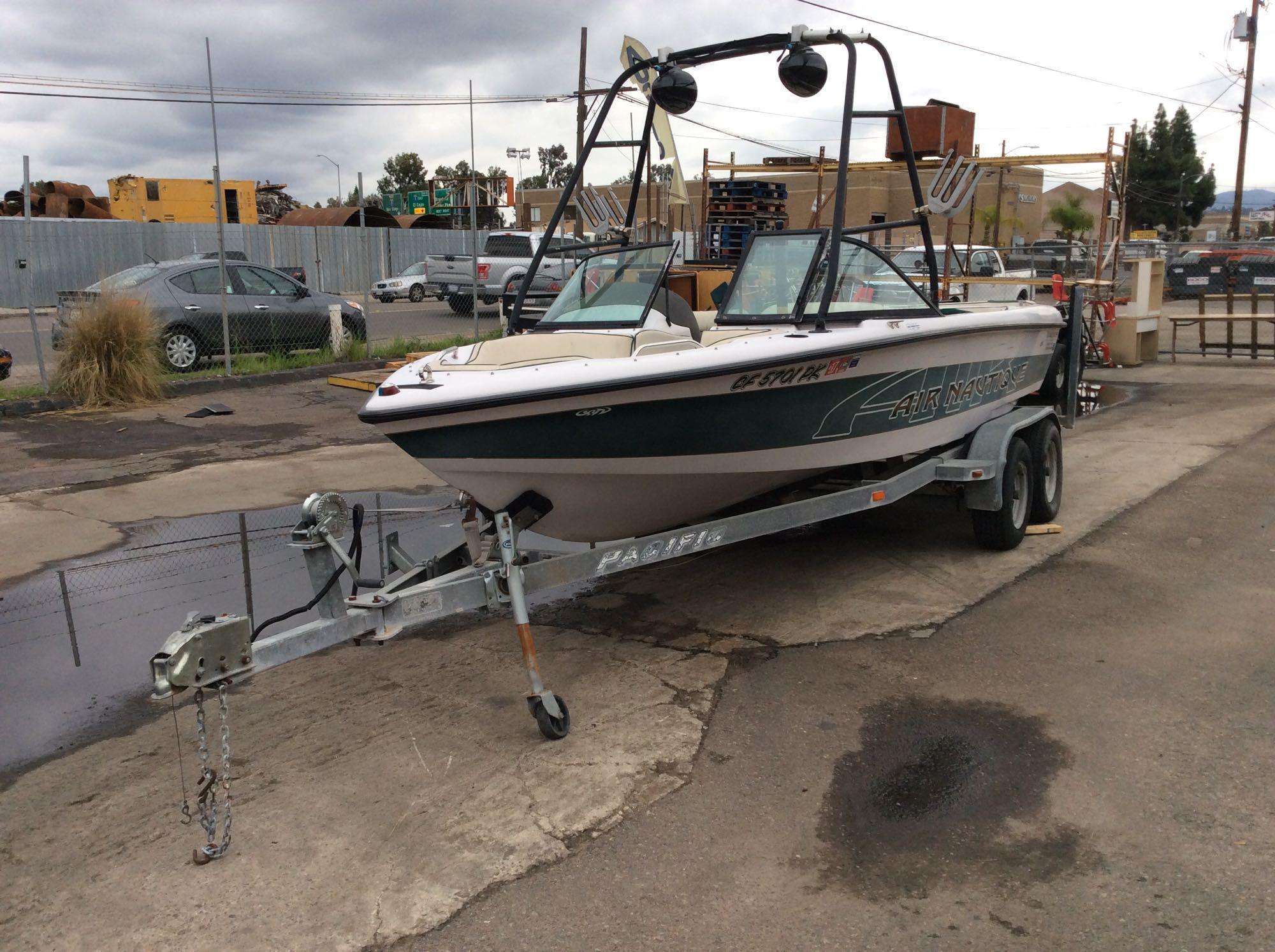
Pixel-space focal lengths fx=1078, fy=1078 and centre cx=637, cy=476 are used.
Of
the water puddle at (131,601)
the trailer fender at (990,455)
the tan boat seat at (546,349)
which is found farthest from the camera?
the trailer fender at (990,455)

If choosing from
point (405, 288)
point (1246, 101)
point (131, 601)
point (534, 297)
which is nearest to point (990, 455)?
point (534, 297)

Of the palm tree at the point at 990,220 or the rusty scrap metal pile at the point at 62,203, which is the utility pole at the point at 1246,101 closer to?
the palm tree at the point at 990,220

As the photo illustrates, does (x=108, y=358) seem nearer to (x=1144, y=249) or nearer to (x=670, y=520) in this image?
(x=670, y=520)

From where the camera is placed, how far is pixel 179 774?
3969 mm

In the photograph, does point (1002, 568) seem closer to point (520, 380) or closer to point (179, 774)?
point (520, 380)

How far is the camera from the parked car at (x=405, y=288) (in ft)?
95.9

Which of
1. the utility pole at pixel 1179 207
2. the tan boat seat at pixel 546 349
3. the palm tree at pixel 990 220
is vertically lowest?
the tan boat seat at pixel 546 349

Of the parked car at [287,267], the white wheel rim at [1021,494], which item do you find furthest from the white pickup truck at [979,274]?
the parked car at [287,267]

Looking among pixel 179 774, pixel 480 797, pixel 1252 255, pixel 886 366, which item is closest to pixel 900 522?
pixel 886 366

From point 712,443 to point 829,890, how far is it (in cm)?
213

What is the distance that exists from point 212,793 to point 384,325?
60.3 ft

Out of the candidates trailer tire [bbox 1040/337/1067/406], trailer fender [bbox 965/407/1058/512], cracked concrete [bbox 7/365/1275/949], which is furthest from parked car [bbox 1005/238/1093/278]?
cracked concrete [bbox 7/365/1275/949]

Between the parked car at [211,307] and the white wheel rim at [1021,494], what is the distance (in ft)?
32.8

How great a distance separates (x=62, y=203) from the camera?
97.0 ft
